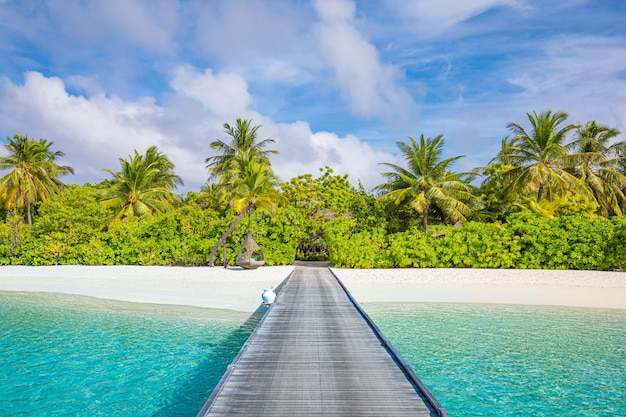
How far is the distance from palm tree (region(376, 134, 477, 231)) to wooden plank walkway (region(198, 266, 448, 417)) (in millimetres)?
14711

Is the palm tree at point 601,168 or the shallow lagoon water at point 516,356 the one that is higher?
the palm tree at point 601,168

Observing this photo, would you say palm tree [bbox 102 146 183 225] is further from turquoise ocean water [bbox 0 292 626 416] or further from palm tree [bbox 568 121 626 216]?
palm tree [bbox 568 121 626 216]

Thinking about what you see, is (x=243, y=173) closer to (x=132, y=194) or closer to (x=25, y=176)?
(x=132, y=194)

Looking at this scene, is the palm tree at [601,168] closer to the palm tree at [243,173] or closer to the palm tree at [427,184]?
the palm tree at [427,184]

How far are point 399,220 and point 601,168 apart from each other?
12.8m

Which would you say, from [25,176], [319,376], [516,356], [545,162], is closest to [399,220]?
[545,162]

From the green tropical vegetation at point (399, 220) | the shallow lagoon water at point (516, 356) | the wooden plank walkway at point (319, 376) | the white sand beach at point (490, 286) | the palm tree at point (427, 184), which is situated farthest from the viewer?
the palm tree at point (427, 184)

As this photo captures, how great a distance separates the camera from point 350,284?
554 inches

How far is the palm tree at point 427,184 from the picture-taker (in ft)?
67.5

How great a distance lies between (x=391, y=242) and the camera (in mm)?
18547

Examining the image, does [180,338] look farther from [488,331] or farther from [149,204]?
[149,204]

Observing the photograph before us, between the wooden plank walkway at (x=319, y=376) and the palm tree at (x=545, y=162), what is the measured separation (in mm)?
17721

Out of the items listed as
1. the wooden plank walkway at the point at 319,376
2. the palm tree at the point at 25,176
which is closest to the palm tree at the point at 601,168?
the wooden plank walkway at the point at 319,376

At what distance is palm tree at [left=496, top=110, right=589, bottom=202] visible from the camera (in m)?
20.5
